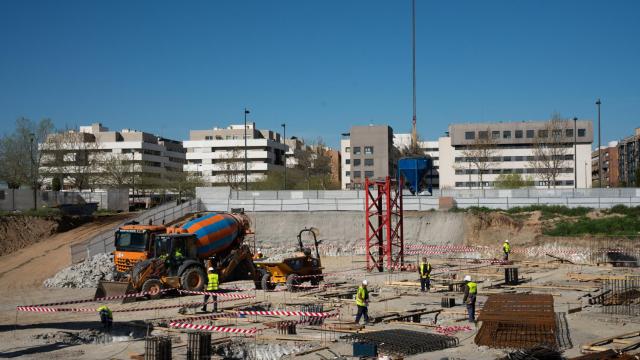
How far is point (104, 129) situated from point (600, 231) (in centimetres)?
9770

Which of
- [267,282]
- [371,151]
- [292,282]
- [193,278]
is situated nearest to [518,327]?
[292,282]

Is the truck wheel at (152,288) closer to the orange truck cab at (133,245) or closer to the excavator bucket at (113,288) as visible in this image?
the excavator bucket at (113,288)

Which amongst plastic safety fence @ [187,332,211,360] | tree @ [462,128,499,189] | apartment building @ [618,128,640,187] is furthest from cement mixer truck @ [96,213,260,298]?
apartment building @ [618,128,640,187]

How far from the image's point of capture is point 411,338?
1638 centimetres

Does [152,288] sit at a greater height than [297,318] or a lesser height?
greater

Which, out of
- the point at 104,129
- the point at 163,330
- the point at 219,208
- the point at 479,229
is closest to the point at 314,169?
the point at 104,129

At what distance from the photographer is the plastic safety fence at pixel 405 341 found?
607 inches

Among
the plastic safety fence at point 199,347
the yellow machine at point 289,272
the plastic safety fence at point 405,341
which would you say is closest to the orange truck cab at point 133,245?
the yellow machine at point 289,272

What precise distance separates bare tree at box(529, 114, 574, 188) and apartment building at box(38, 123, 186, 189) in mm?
48994

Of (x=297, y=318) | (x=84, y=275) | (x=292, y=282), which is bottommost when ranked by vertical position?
(x=297, y=318)

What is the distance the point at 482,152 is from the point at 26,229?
58390 millimetres

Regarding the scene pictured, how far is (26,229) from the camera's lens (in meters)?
42.8

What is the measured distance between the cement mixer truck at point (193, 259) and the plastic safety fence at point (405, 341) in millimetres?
9895

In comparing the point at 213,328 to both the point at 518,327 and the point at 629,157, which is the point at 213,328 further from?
the point at 629,157
